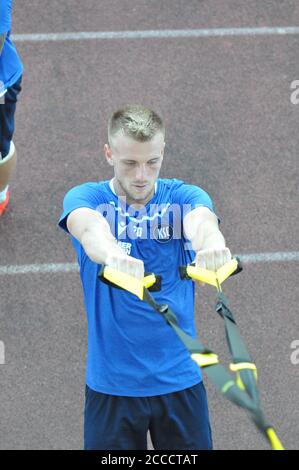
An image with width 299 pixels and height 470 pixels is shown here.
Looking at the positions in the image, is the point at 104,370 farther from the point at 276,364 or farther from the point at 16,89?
the point at 16,89

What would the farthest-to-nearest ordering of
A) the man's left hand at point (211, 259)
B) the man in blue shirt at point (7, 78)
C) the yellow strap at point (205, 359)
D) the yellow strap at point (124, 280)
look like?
the man in blue shirt at point (7, 78) < the man's left hand at point (211, 259) < the yellow strap at point (124, 280) < the yellow strap at point (205, 359)

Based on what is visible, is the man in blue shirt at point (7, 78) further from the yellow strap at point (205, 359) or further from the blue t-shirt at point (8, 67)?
the yellow strap at point (205, 359)

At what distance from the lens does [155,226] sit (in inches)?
156

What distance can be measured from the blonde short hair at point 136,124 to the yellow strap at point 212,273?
61cm

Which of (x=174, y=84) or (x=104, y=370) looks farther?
(x=174, y=84)

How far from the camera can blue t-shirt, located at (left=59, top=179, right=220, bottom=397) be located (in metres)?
3.89

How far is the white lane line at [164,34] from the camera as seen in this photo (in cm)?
721

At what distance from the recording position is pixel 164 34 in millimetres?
7266

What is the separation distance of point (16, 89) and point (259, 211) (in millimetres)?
1766
